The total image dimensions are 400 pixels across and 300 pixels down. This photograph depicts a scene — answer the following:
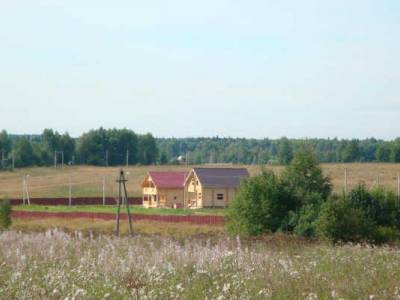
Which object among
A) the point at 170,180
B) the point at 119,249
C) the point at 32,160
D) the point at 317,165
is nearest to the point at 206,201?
the point at 170,180

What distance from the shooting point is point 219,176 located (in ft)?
249

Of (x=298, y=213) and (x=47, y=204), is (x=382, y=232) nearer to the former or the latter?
(x=298, y=213)

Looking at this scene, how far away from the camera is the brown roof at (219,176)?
74688mm

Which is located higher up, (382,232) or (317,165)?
(317,165)

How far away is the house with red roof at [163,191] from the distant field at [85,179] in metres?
13.5

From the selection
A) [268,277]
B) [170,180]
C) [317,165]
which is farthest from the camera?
[170,180]

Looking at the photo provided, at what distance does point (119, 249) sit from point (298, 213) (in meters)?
23.9

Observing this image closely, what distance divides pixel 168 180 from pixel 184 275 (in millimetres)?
71593

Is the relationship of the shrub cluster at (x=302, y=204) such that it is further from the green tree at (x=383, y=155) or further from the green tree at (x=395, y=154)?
the green tree at (x=383, y=155)

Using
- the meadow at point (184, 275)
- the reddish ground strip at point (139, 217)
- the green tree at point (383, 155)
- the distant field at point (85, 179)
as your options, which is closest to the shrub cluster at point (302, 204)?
the reddish ground strip at point (139, 217)

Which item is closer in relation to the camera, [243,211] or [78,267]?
[78,267]

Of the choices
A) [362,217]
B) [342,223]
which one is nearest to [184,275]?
[342,223]

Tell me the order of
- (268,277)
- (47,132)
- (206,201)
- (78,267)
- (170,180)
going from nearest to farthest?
(268,277)
(78,267)
(206,201)
(170,180)
(47,132)

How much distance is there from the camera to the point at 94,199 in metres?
86.5
